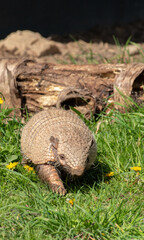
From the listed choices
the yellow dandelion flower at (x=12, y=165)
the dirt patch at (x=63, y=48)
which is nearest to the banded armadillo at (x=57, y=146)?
the yellow dandelion flower at (x=12, y=165)

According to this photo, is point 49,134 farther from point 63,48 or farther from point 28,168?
point 63,48

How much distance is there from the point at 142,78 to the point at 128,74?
30 cm

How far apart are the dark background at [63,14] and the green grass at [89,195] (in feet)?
12.7

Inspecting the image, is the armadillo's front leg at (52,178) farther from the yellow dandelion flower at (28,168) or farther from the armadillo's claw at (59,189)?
the yellow dandelion flower at (28,168)

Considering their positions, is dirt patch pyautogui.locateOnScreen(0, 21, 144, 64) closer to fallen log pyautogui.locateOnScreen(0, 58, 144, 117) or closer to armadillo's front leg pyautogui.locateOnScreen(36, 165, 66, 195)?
fallen log pyautogui.locateOnScreen(0, 58, 144, 117)

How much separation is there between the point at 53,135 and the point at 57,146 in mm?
133

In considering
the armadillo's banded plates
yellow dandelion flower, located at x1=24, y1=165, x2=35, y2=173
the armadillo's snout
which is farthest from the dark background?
the armadillo's snout

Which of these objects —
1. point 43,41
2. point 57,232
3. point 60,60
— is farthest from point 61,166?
point 43,41

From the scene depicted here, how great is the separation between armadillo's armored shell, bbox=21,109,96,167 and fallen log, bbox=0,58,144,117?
2.95ft

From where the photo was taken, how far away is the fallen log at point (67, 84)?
4574 mm

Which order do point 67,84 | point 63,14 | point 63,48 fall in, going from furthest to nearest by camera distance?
Result: point 63,14 < point 63,48 < point 67,84

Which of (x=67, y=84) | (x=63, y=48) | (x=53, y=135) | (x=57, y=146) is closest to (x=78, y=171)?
(x=57, y=146)

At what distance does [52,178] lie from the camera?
3.26 meters

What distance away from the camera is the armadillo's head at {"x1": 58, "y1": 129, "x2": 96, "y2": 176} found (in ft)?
10.00
